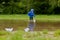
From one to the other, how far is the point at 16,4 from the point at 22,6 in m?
2.54

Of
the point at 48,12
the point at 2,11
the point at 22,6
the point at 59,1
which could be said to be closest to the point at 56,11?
the point at 48,12

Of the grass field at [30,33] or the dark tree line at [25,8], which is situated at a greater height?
the grass field at [30,33]

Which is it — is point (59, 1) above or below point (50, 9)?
above

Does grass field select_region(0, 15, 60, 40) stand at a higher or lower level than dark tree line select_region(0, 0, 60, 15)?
higher

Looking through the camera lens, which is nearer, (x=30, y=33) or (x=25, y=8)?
(x=30, y=33)

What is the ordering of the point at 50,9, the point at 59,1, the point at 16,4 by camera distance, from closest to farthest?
the point at 59,1 < the point at 50,9 < the point at 16,4

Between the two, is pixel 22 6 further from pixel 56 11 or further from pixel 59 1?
pixel 59 1

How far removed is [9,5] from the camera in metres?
47.7

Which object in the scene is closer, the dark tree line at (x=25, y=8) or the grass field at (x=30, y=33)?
the grass field at (x=30, y=33)

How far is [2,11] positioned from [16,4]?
3.08 metres

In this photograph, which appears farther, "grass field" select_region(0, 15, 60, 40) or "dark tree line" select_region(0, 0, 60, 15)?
"dark tree line" select_region(0, 0, 60, 15)

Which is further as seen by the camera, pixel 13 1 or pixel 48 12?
pixel 13 1

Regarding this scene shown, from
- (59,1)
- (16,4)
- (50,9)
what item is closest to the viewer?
(59,1)

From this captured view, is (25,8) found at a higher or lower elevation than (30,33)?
lower
